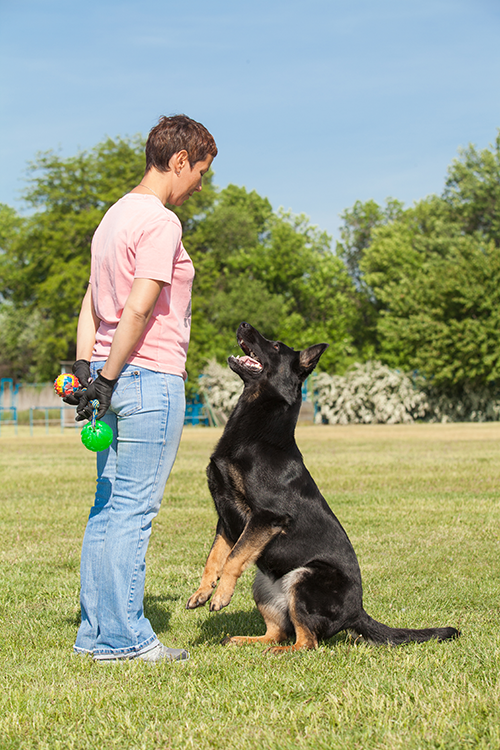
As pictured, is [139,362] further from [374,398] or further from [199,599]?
[374,398]

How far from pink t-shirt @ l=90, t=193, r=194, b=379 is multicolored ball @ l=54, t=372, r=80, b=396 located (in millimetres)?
157

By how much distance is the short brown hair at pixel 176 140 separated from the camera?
3.12 metres

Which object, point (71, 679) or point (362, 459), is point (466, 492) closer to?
point (362, 459)

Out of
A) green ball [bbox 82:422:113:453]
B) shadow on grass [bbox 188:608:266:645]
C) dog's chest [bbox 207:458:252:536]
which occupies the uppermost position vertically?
green ball [bbox 82:422:113:453]

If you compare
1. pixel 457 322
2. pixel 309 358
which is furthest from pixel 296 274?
pixel 309 358

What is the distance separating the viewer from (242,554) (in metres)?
3.32

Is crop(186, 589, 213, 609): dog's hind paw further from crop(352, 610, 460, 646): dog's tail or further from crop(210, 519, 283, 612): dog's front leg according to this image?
crop(352, 610, 460, 646): dog's tail

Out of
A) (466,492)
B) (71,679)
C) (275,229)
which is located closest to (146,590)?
(71,679)

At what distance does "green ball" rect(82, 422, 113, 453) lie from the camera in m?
3.07

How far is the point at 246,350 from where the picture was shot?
3.98m

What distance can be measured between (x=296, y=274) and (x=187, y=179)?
4878 centimetres

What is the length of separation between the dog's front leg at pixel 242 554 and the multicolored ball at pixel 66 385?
108cm

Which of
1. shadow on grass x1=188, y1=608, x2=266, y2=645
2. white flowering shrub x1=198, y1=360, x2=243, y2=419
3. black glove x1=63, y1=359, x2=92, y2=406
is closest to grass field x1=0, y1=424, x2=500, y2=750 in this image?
shadow on grass x1=188, y1=608, x2=266, y2=645

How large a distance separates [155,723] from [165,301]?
1.75 m
